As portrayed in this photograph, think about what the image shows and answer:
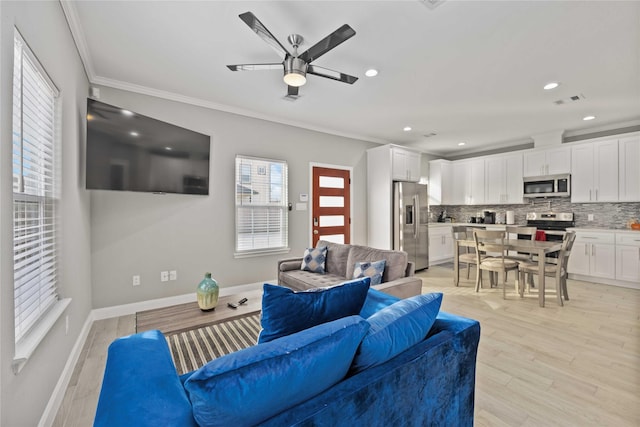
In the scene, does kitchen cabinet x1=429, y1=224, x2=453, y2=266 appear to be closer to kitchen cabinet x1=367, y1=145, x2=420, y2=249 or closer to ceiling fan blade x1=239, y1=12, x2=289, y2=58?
kitchen cabinet x1=367, y1=145, x2=420, y2=249

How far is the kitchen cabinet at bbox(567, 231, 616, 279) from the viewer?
459 centimetres

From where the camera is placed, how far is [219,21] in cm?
232

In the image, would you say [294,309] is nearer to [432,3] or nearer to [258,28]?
[258,28]

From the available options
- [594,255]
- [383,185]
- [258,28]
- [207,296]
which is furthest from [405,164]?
[207,296]

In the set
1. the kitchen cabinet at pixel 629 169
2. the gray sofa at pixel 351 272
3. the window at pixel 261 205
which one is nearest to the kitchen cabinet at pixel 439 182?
the kitchen cabinet at pixel 629 169

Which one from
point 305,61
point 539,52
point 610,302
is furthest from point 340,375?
point 610,302

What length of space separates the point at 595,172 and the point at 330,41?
17.9ft

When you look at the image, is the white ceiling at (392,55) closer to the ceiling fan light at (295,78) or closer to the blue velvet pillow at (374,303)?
the ceiling fan light at (295,78)

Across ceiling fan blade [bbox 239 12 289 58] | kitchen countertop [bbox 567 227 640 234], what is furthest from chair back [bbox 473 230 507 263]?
ceiling fan blade [bbox 239 12 289 58]

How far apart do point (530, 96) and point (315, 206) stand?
11.2 feet

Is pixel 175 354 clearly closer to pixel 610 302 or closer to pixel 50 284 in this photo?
pixel 50 284

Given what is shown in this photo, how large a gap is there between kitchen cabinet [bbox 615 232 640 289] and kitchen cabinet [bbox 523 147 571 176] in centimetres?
143

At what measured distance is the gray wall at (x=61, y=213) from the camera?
1229 mm

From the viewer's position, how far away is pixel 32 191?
171 cm
